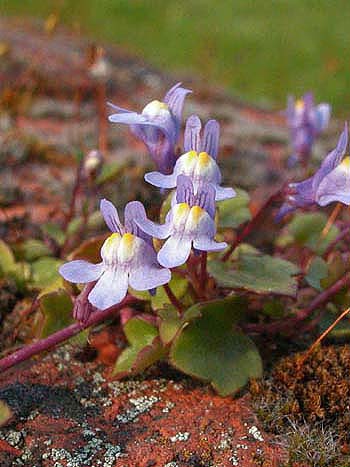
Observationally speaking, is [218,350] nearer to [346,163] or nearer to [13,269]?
[346,163]

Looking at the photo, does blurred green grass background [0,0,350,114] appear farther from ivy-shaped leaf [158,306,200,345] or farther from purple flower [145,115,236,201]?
ivy-shaped leaf [158,306,200,345]

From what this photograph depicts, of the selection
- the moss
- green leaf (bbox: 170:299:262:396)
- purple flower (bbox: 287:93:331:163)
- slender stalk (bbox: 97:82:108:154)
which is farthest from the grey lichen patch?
slender stalk (bbox: 97:82:108:154)

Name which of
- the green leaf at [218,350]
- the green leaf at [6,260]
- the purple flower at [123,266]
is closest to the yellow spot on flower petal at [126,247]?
the purple flower at [123,266]

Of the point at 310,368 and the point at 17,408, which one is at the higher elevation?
the point at 310,368

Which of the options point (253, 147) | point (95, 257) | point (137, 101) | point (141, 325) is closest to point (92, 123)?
point (137, 101)

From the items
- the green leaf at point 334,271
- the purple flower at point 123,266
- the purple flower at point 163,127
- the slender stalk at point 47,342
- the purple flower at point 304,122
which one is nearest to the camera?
the purple flower at point 123,266

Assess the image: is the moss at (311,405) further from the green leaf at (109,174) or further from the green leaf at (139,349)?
the green leaf at (109,174)

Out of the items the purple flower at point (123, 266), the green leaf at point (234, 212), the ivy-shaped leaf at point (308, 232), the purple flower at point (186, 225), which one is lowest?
the ivy-shaped leaf at point (308, 232)

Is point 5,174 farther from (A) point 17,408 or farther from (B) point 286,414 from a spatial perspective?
(B) point 286,414
